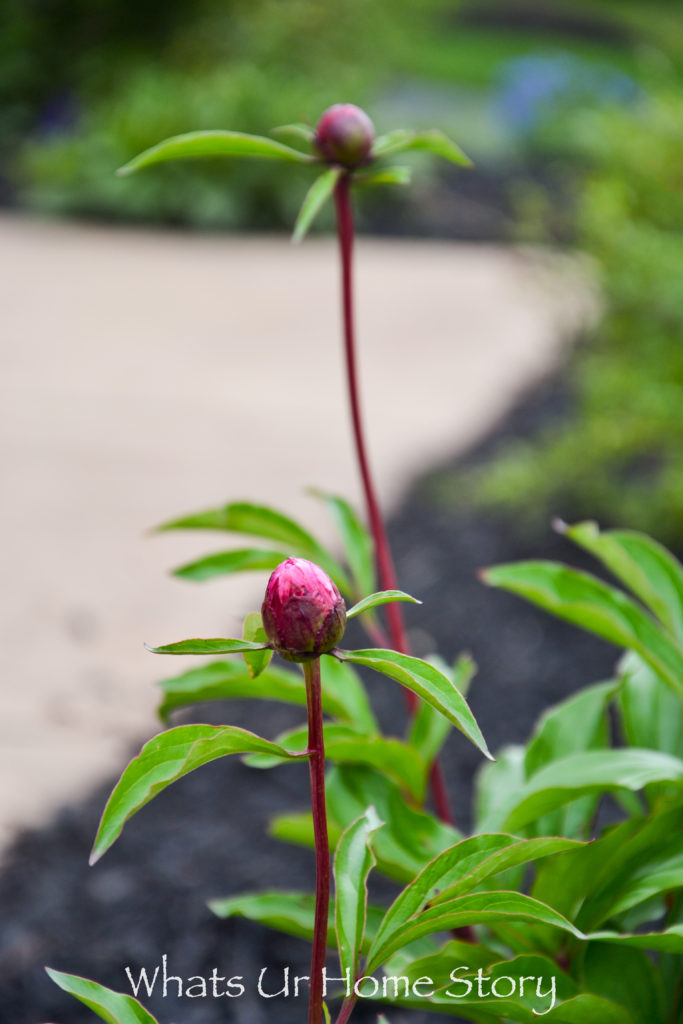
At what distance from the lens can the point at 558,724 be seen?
1.08m

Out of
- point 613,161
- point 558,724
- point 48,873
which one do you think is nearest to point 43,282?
point 613,161

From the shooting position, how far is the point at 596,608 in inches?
40.0

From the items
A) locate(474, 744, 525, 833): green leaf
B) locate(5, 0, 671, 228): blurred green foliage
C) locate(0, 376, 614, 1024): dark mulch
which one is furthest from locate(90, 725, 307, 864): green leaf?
locate(5, 0, 671, 228): blurred green foliage

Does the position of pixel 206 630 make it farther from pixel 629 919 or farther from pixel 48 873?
pixel 629 919

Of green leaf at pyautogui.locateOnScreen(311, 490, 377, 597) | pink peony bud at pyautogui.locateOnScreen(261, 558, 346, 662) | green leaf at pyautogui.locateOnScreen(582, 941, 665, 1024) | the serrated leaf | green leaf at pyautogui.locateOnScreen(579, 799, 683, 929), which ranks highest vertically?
pink peony bud at pyautogui.locateOnScreen(261, 558, 346, 662)

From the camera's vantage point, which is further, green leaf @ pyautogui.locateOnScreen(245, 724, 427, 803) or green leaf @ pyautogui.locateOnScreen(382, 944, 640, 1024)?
green leaf @ pyautogui.locateOnScreen(245, 724, 427, 803)

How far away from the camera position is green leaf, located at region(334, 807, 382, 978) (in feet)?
2.45

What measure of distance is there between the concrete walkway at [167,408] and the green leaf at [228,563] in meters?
0.38

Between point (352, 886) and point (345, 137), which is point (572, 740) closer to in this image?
point (352, 886)

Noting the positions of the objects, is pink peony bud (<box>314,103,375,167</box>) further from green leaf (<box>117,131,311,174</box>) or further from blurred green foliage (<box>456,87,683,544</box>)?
blurred green foliage (<box>456,87,683,544</box>)

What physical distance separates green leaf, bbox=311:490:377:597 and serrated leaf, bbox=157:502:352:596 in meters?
0.04

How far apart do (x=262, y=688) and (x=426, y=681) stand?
1.33 ft

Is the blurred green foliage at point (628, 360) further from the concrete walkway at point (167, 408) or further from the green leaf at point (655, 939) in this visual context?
the green leaf at point (655, 939)

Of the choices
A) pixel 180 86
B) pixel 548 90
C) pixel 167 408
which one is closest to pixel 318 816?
pixel 167 408
